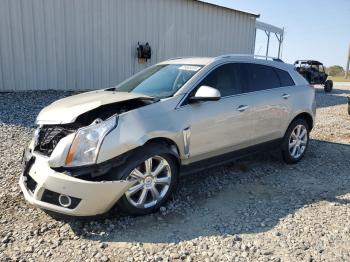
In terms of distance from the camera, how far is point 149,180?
361 centimetres

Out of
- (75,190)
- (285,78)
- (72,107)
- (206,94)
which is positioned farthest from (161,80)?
(285,78)

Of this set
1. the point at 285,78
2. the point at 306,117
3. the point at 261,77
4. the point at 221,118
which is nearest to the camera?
the point at 221,118

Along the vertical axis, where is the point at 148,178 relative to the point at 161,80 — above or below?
below

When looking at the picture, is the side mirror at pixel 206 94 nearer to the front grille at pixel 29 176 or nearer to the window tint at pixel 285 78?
the front grille at pixel 29 176

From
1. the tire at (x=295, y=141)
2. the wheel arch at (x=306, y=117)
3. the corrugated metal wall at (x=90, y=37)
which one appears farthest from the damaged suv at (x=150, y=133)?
the corrugated metal wall at (x=90, y=37)

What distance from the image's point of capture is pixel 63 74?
10680 mm

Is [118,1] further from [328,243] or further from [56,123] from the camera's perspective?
[328,243]

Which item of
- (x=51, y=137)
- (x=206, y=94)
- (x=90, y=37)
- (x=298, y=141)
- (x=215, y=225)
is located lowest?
(x=215, y=225)

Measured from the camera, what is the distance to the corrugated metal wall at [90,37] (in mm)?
9664

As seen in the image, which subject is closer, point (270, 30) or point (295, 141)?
point (295, 141)

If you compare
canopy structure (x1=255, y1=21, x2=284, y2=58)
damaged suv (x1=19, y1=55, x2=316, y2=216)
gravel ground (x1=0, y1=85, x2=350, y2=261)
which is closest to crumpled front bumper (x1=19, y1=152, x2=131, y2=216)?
damaged suv (x1=19, y1=55, x2=316, y2=216)

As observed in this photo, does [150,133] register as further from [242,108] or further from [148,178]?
[242,108]

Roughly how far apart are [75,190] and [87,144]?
0.43 m

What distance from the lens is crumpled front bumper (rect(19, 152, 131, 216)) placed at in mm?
3125
